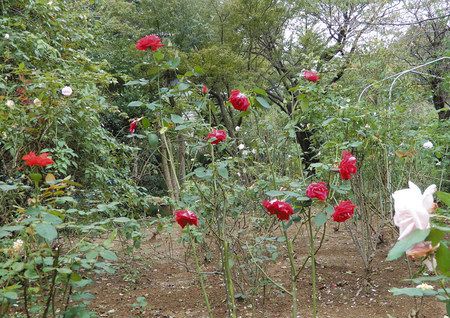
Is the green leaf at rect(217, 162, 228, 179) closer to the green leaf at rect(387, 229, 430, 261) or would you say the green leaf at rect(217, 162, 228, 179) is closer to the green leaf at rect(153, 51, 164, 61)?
the green leaf at rect(153, 51, 164, 61)

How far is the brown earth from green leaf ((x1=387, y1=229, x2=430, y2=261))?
6.76 ft

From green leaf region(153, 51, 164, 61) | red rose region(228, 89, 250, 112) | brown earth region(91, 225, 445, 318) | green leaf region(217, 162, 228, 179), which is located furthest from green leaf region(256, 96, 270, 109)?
brown earth region(91, 225, 445, 318)

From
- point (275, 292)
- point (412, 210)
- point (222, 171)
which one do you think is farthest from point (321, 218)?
point (275, 292)

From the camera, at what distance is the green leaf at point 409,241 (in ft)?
1.60

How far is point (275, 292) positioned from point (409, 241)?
2655 mm

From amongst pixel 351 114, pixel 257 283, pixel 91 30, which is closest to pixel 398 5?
pixel 91 30

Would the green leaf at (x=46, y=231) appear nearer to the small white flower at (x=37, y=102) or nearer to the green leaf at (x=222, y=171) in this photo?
the green leaf at (x=222, y=171)

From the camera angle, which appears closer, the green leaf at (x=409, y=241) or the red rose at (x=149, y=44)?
the green leaf at (x=409, y=241)

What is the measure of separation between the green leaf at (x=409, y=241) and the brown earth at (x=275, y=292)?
6.76 ft

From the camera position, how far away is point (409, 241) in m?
0.50

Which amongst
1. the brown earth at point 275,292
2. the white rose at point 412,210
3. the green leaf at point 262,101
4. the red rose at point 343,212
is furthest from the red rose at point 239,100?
the brown earth at point 275,292

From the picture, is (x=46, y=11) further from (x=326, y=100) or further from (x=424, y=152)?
(x=424, y=152)

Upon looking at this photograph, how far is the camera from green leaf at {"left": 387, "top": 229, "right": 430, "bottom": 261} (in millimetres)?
488

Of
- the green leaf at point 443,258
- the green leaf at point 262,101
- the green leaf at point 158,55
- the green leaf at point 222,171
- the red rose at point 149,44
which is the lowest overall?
the green leaf at point 443,258
